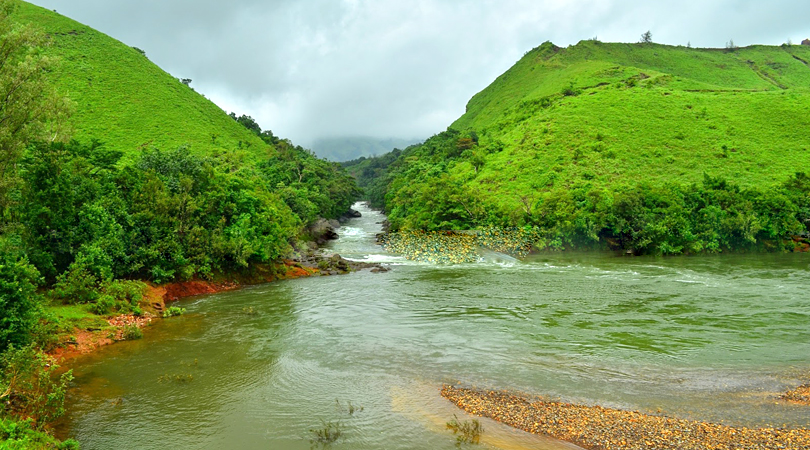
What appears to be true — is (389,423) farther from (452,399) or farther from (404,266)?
(404,266)

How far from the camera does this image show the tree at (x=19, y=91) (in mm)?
18828

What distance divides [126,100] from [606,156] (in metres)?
84.4

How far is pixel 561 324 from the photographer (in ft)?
75.7

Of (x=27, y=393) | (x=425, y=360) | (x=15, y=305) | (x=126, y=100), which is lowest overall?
(x=425, y=360)

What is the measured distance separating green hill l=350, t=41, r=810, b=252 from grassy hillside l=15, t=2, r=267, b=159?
3925 cm

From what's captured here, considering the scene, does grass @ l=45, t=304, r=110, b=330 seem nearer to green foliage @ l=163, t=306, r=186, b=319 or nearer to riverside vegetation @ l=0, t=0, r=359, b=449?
riverside vegetation @ l=0, t=0, r=359, b=449

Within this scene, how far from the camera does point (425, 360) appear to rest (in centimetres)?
1856

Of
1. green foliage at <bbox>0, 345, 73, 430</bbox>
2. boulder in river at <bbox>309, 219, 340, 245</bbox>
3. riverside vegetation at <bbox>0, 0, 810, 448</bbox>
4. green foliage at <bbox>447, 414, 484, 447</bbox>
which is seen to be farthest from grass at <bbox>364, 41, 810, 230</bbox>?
green foliage at <bbox>0, 345, 73, 430</bbox>

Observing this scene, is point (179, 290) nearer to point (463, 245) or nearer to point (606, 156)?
point (463, 245)

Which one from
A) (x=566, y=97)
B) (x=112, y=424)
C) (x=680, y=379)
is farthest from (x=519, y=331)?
(x=566, y=97)

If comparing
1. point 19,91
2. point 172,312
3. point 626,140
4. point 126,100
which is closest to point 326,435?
point 172,312

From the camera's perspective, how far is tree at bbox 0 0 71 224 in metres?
18.8

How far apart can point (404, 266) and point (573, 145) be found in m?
41.5

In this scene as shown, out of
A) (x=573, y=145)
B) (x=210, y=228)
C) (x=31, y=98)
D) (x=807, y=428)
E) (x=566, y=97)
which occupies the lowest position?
(x=807, y=428)
